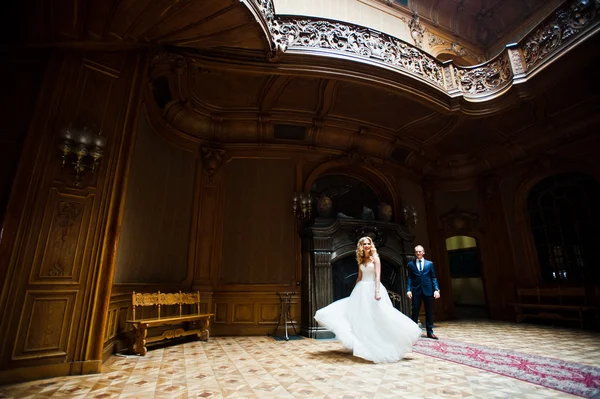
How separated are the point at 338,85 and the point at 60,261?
5.42 metres

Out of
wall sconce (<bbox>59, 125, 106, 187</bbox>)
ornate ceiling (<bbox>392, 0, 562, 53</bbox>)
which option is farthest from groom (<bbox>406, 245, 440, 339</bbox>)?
ornate ceiling (<bbox>392, 0, 562, 53</bbox>)

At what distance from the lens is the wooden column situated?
3006 millimetres

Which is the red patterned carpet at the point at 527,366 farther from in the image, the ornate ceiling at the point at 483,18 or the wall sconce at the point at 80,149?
the ornate ceiling at the point at 483,18

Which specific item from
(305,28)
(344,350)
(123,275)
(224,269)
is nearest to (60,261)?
(123,275)

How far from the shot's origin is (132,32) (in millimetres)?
3920

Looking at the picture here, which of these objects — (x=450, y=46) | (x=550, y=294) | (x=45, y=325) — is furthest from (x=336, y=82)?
(x=550, y=294)

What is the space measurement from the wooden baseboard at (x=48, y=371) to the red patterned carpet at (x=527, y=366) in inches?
158

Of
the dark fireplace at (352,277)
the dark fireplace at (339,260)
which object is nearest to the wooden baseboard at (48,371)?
the dark fireplace at (339,260)

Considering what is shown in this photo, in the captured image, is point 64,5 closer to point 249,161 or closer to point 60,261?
point 60,261

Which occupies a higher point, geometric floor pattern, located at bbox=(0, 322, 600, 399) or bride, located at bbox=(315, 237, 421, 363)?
bride, located at bbox=(315, 237, 421, 363)

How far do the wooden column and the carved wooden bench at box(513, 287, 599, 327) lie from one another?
8.79 metres

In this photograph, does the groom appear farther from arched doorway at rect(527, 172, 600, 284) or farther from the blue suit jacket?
arched doorway at rect(527, 172, 600, 284)

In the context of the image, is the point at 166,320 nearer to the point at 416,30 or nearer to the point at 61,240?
the point at 61,240

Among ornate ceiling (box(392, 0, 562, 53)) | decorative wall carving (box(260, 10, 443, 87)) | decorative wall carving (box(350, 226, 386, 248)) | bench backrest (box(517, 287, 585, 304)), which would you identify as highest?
ornate ceiling (box(392, 0, 562, 53))
